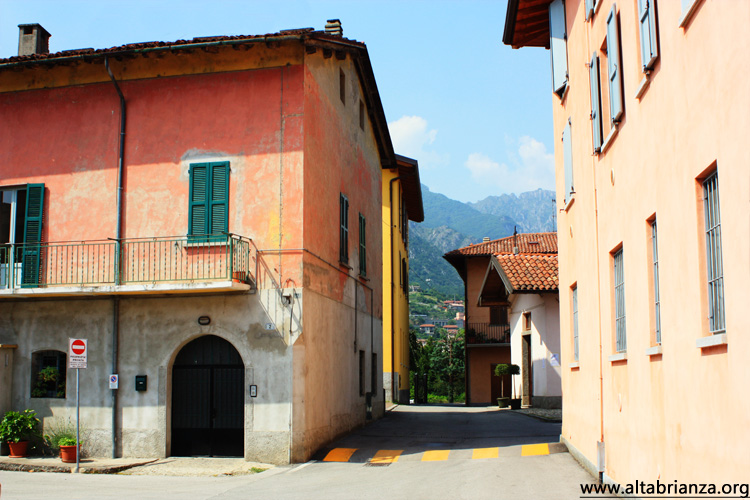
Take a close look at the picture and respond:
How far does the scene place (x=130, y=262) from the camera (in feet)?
51.2

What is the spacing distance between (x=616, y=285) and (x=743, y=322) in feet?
16.8

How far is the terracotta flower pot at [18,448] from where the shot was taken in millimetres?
15145

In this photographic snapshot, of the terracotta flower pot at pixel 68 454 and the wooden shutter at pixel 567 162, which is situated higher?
the wooden shutter at pixel 567 162

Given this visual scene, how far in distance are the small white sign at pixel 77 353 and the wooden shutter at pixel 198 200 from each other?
305 centimetres

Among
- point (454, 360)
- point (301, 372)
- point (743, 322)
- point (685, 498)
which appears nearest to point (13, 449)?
point (301, 372)

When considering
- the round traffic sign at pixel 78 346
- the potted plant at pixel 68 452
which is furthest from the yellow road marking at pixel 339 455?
the round traffic sign at pixel 78 346

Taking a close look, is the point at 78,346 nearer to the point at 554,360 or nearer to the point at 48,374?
the point at 48,374

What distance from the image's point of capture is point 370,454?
1555cm

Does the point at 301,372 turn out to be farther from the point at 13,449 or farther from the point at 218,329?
the point at 13,449

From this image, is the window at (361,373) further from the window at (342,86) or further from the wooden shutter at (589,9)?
the wooden shutter at (589,9)

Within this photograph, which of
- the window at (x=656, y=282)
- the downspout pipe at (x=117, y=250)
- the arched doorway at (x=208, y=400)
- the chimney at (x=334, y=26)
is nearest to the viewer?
the window at (x=656, y=282)

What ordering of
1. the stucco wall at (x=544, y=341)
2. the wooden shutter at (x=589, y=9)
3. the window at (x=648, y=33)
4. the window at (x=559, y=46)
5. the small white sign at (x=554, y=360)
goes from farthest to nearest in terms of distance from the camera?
the stucco wall at (x=544, y=341)
the small white sign at (x=554, y=360)
the window at (x=559, y=46)
the wooden shutter at (x=589, y=9)
the window at (x=648, y=33)

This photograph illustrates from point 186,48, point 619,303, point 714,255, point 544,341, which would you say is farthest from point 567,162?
point 544,341

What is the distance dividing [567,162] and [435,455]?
644cm
